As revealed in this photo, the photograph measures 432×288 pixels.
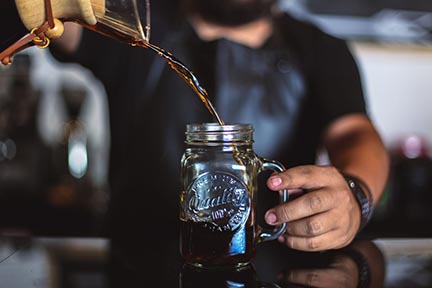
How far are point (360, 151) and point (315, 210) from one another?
1.69 feet

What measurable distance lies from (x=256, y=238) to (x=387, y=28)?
1.86 metres

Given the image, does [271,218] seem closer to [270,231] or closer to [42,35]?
[270,231]

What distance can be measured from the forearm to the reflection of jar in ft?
1.48

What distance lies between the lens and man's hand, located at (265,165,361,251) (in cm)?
81

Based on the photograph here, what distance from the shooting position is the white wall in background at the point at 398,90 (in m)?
2.64

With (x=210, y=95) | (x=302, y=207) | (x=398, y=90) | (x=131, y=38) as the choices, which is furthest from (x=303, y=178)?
(x=398, y=90)

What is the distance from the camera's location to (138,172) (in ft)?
5.23

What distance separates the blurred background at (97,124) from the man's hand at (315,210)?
1319 millimetres

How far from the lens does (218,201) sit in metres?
0.77

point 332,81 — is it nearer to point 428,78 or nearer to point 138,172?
point 138,172

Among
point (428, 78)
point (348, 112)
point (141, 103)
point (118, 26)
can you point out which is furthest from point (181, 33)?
point (428, 78)

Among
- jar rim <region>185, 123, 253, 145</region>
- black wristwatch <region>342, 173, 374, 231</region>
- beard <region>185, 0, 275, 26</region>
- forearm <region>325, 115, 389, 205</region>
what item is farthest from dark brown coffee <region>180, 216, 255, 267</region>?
beard <region>185, 0, 275, 26</region>

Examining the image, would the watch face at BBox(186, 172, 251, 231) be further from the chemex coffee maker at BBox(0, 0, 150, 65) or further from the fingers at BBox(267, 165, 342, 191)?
the chemex coffee maker at BBox(0, 0, 150, 65)

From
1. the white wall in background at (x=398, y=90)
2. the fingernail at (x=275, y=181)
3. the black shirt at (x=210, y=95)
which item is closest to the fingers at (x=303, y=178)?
the fingernail at (x=275, y=181)
